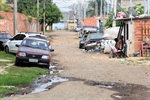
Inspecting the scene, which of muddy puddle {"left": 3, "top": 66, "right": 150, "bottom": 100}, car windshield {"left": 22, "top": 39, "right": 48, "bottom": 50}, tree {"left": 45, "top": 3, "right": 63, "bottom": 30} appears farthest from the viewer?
tree {"left": 45, "top": 3, "right": 63, "bottom": 30}

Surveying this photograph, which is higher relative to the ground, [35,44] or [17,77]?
[35,44]

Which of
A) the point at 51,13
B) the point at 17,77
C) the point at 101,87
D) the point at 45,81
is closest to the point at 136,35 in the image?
the point at 45,81

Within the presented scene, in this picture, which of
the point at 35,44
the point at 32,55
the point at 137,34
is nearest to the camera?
the point at 32,55

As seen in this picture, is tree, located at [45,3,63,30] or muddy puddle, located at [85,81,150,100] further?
tree, located at [45,3,63,30]

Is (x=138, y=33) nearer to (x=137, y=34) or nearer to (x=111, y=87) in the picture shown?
(x=137, y=34)

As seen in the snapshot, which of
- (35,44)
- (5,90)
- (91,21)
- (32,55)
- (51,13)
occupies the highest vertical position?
(51,13)

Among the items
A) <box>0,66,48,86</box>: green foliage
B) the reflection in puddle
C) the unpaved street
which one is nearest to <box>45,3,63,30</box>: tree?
<box>0,66,48,86</box>: green foliage

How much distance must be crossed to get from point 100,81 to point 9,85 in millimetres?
3478

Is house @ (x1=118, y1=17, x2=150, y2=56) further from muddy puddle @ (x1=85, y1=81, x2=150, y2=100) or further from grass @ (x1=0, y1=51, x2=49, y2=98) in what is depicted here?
muddy puddle @ (x1=85, y1=81, x2=150, y2=100)

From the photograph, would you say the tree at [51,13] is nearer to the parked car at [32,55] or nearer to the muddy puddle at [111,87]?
the parked car at [32,55]

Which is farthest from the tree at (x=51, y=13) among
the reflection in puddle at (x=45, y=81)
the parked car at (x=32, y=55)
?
the reflection in puddle at (x=45, y=81)

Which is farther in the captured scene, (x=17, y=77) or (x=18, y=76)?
(x=18, y=76)

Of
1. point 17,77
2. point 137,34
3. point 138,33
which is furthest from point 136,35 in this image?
point 17,77

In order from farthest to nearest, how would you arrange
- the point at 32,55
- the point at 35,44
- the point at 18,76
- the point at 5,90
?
the point at 35,44, the point at 32,55, the point at 18,76, the point at 5,90
